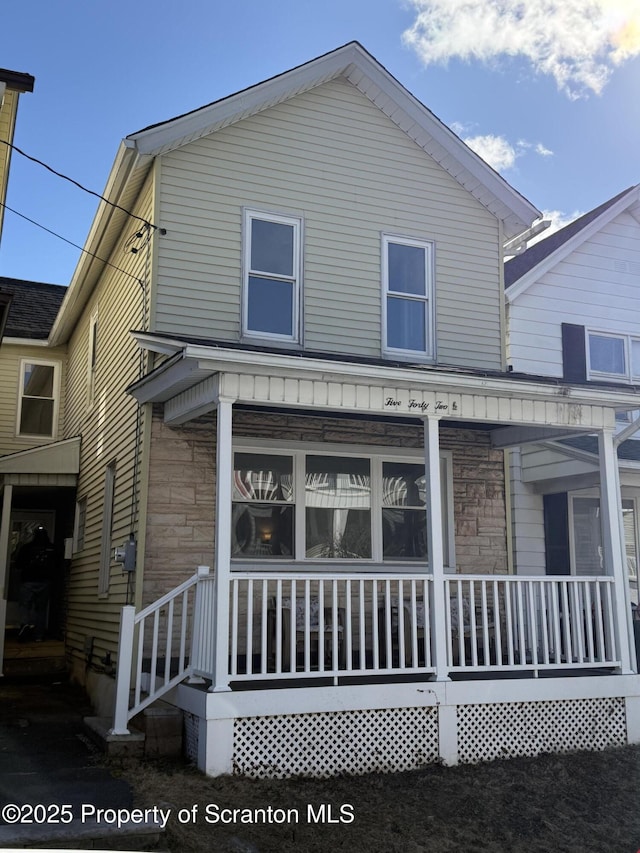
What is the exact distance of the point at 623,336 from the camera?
41.4ft

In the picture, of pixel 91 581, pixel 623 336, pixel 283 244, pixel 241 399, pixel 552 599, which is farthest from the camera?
pixel 623 336

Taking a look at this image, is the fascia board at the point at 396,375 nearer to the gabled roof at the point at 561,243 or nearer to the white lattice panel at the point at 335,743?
the white lattice panel at the point at 335,743

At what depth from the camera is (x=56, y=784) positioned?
20.7 ft

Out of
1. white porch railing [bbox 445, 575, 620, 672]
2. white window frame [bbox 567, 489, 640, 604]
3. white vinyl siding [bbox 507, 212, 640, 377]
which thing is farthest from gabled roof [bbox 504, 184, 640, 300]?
white porch railing [bbox 445, 575, 620, 672]

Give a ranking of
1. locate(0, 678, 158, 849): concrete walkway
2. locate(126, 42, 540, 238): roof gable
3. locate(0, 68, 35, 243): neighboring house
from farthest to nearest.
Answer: locate(126, 42, 540, 238): roof gable, locate(0, 68, 35, 243): neighboring house, locate(0, 678, 158, 849): concrete walkway

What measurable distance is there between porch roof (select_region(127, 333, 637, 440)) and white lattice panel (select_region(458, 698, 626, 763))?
2831 millimetres

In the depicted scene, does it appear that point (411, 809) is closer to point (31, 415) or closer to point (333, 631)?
point (333, 631)

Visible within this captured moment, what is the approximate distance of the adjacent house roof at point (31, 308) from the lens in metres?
16.3

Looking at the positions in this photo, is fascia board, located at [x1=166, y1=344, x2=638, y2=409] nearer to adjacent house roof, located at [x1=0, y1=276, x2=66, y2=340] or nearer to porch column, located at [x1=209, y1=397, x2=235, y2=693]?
porch column, located at [x1=209, y1=397, x2=235, y2=693]

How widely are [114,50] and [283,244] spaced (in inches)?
188

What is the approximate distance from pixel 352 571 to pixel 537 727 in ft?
9.23

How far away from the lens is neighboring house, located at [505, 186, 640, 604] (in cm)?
1092

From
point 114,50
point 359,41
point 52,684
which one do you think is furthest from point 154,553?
point 114,50

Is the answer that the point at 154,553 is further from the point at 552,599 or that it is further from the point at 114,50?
the point at 114,50
